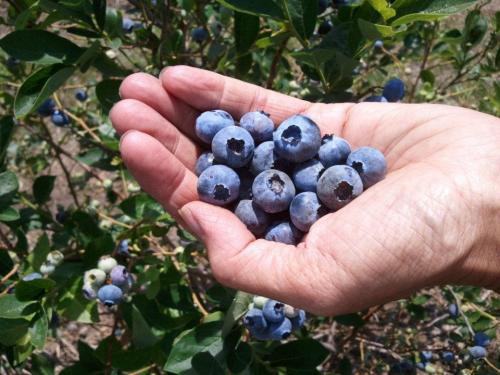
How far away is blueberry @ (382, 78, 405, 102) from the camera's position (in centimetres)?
187

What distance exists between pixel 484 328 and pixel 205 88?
1.38 m

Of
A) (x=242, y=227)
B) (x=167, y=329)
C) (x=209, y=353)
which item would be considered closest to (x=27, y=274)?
(x=167, y=329)

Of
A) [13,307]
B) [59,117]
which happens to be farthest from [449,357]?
[59,117]

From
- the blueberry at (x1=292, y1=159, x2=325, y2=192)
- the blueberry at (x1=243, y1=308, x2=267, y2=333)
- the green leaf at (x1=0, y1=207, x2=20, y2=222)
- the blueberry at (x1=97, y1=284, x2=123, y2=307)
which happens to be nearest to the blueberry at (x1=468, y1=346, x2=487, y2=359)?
the blueberry at (x1=243, y1=308, x2=267, y2=333)

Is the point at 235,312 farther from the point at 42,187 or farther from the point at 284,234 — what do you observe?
the point at 42,187

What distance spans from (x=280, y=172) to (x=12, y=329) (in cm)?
89

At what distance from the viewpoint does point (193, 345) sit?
4.81ft

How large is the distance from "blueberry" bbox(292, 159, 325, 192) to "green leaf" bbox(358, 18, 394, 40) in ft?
1.21

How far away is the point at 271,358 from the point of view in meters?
1.67

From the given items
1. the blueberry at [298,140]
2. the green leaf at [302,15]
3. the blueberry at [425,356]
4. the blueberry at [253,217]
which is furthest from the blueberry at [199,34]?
the blueberry at [425,356]

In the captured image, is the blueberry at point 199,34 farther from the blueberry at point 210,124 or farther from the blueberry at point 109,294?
the blueberry at point 109,294

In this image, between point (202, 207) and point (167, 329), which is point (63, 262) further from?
point (202, 207)

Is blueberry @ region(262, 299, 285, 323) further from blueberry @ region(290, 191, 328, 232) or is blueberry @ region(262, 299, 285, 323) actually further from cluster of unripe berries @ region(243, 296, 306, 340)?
blueberry @ region(290, 191, 328, 232)

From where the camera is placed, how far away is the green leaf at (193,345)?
1424mm
